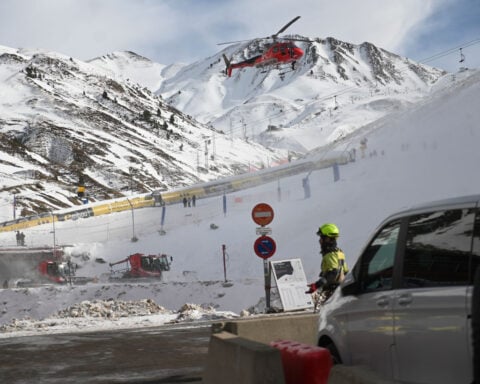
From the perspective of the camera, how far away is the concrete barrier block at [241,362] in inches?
164

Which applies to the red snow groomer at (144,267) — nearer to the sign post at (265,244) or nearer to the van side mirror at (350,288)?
the sign post at (265,244)

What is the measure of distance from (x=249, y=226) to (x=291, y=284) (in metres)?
25.6

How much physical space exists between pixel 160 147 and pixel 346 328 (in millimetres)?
185089

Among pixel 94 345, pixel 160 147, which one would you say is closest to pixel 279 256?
pixel 94 345

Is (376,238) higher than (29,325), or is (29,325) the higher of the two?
(376,238)

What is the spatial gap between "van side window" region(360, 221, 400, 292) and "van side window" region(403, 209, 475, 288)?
0.74 feet

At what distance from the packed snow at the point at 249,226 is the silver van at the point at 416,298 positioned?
12.8 metres

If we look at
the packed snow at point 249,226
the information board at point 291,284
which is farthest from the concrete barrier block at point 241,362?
the packed snow at point 249,226

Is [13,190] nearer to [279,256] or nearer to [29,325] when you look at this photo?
[279,256]

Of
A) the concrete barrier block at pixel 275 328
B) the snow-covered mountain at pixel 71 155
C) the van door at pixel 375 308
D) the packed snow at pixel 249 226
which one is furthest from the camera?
the snow-covered mountain at pixel 71 155

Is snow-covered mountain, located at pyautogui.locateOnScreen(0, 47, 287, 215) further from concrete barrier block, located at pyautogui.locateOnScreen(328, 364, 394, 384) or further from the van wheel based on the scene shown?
concrete barrier block, located at pyautogui.locateOnScreen(328, 364, 394, 384)

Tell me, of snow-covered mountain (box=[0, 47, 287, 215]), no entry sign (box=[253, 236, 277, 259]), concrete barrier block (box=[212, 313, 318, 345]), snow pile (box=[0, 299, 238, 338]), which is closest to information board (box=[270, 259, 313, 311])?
no entry sign (box=[253, 236, 277, 259])

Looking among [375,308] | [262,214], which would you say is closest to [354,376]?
[375,308]

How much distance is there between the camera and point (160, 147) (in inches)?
7416
